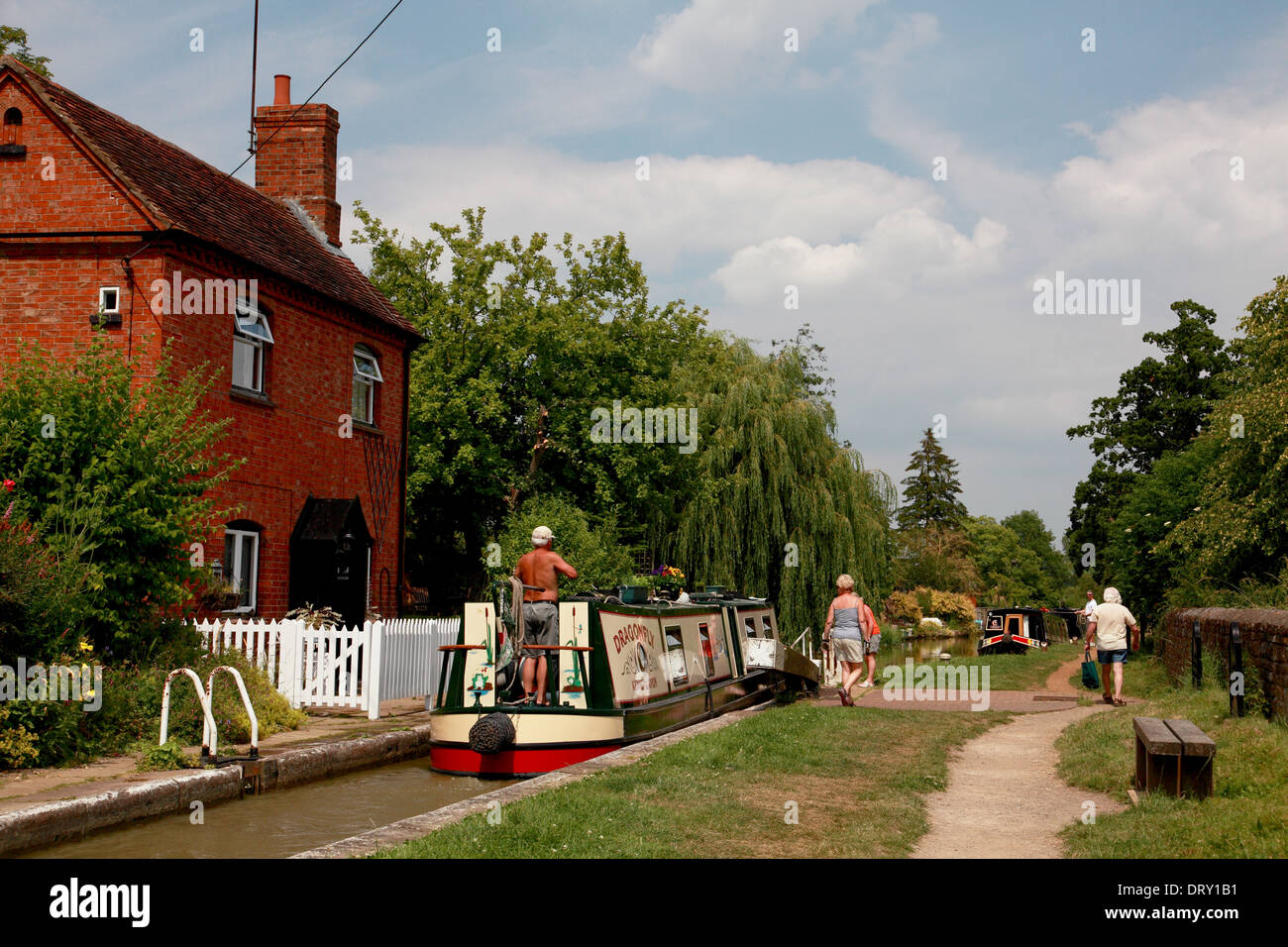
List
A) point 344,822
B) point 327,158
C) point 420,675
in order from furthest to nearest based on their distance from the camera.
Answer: point 327,158 < point 420,675 < point 344,822

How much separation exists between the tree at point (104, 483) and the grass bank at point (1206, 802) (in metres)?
8.41

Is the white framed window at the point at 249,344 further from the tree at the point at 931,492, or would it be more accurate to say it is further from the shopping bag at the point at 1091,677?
the tree at the point at 931,492

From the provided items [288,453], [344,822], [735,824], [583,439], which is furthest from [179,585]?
[583,439]

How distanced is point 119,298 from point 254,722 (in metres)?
6.96

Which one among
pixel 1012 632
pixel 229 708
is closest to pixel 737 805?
pixel 229 708

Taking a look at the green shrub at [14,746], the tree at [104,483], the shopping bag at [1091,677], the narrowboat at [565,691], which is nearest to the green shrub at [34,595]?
the tree at [104,483]

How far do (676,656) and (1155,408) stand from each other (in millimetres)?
36223

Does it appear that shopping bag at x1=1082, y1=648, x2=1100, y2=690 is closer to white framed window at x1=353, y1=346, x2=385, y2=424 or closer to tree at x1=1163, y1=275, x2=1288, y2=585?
tree at x1=1163, y1=275, x2=1288, y2=585

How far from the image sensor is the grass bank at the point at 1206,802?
5.80 metres

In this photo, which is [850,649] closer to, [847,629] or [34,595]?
[847,629]

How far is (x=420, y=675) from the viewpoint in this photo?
15469 mm

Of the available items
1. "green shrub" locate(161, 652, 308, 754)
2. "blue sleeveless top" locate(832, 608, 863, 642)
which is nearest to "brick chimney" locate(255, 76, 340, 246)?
"green shrub" locate(161, 652, 308, 754)

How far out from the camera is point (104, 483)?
10.4 metres
